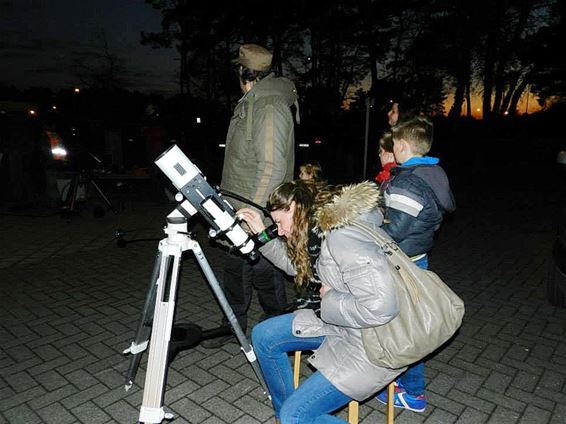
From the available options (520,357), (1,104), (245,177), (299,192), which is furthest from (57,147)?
(520,357)

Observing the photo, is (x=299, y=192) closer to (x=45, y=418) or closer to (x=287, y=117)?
(x=287, y=117)

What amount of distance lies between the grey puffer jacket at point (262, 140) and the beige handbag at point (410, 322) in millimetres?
1159

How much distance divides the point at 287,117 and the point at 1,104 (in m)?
9.07

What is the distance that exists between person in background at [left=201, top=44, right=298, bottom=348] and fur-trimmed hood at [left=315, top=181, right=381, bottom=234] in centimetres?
94

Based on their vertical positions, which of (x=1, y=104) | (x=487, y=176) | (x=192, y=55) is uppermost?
(x=192, y=55)

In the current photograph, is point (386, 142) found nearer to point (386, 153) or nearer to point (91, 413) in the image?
point (386, 153)

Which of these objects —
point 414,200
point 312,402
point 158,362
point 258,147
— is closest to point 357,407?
point 312,402

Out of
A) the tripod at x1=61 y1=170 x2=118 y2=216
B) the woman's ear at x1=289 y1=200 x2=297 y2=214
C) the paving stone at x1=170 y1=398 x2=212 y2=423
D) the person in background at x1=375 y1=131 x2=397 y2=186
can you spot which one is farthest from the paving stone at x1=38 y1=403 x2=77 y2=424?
the tripod at x1=61 y1=170 x2=118 y2=216

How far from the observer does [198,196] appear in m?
2.08

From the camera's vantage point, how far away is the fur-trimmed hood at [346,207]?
1983 mm

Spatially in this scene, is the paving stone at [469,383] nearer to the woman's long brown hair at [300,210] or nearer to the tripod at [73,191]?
the woman's long brown hair at [300,210]

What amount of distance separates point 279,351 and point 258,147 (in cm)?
132

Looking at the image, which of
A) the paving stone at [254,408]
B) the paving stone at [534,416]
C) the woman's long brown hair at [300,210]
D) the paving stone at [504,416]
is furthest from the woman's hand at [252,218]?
the paving stone at [534,416]

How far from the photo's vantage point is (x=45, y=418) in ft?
8.88
